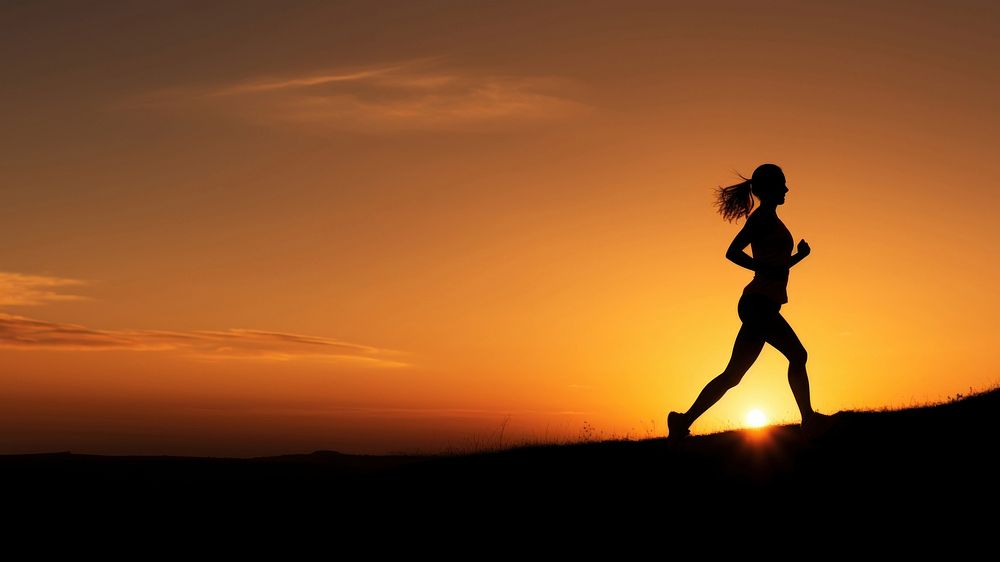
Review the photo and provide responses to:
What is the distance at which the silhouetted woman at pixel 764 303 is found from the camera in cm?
890

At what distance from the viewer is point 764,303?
29.2ft

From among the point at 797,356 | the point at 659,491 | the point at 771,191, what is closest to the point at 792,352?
the point at 797,356

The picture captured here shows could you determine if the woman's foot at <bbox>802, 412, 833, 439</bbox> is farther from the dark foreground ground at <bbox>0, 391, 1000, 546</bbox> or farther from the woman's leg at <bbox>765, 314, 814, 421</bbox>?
the woman's leg at <bbox>765, 314, 814, 421</bbox>

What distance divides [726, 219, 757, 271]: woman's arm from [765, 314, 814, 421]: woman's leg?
602mm

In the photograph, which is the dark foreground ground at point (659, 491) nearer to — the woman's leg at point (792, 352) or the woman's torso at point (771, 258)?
the woman's leg at point (792, 352)

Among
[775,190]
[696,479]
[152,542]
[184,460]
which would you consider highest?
[775,190]

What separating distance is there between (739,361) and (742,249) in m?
1.12

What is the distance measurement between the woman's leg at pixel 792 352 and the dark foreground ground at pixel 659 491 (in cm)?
78

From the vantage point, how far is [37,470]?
17078 mm

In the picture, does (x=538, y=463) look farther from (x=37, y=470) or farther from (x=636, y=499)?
(x=37, y=470)

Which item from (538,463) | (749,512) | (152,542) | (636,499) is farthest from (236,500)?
(749,512)

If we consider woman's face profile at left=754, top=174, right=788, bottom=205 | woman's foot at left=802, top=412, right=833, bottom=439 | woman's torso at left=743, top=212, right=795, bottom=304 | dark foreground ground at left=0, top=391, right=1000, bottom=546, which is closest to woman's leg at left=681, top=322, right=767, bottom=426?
woman's torso at left=743, top=212, right=795, bottom=304

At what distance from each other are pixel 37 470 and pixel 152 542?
818 centimetres

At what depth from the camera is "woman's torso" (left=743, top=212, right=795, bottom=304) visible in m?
8.93
